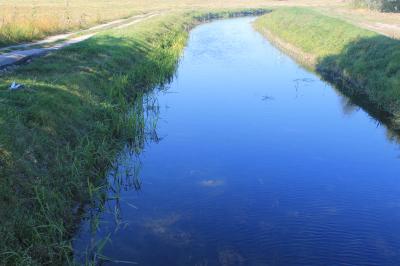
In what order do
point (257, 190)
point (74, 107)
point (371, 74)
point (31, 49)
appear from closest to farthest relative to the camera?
point (257, 190) < point (74, 107) < point (371, 74) < point (31, 49)

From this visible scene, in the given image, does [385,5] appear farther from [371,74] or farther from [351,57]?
[371,74]

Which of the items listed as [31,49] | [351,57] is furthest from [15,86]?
[351,57]

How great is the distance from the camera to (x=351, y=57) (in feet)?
92.5

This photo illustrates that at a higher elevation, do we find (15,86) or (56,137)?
(15,86)

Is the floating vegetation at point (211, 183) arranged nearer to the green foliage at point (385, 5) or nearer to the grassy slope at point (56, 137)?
the grassy slope at point (56, 137)

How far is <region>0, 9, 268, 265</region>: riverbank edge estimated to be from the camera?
9.28 metres

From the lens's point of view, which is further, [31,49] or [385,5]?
[385,5]

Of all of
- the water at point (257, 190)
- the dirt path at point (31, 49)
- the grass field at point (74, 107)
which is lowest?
the water at point (257, 190)

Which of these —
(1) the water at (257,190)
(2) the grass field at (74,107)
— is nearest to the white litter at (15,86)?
(2) the grass field at (74,107)

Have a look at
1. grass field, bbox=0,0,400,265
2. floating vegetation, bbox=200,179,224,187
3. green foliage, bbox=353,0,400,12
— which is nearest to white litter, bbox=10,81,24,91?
grass field, bbox=0,0,400,265

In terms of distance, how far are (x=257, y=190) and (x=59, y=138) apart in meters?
6.04

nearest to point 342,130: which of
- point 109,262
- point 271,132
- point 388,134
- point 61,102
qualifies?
point 388,134

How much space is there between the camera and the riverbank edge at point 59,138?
9.28m

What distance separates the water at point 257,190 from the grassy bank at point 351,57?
148 cm
